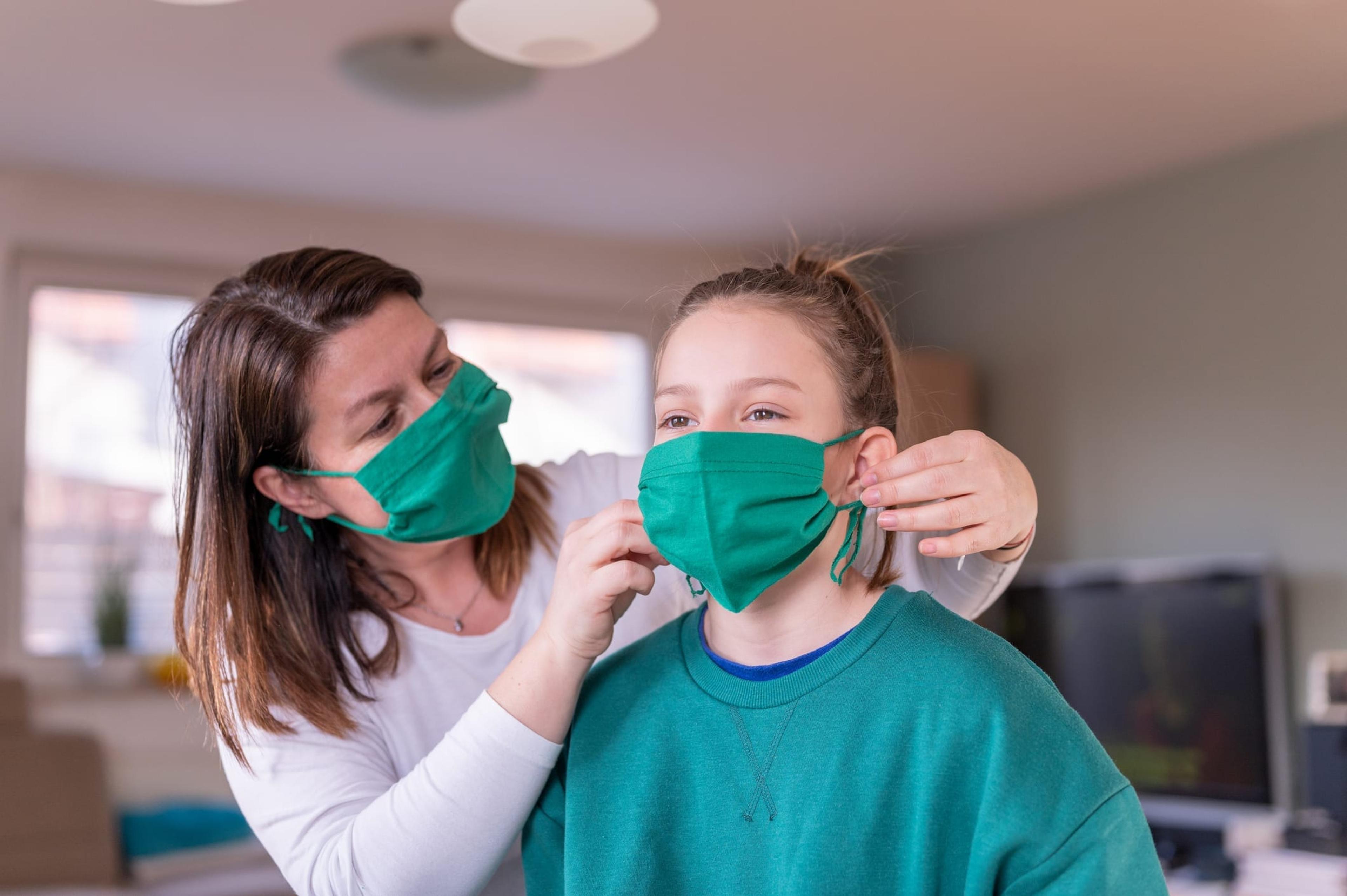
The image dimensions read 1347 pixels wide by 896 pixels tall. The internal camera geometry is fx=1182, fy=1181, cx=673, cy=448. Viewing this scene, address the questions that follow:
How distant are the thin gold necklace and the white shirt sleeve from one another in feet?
0.87

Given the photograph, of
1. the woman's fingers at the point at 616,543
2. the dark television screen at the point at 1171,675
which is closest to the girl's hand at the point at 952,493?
the woman's fingers at the point at 616,543

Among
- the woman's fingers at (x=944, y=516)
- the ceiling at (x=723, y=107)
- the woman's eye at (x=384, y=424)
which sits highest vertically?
the ceiling at (x=723, y=107)

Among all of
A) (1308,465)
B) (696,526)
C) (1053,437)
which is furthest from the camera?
(1053,437)

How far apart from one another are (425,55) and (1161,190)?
2747 millimetres

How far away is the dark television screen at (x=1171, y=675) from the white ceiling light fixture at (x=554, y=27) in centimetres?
260

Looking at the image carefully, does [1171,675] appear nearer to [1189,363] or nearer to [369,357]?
[1189,363]

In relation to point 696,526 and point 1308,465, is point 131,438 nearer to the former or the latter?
point 696,526

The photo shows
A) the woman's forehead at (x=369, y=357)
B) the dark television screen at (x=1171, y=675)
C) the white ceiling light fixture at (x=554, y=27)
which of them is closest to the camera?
the woman's forehead at (x=369, y=357)

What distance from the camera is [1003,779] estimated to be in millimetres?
943

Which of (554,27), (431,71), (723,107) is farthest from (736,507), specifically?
(723,107)

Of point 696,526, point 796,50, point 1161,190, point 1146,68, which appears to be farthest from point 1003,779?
point 1161,190

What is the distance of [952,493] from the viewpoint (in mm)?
1032

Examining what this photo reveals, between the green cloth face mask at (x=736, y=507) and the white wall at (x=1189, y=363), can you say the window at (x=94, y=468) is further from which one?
the green cloth face mask at (x=736, y=507)

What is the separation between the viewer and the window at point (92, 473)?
13.7 feet
